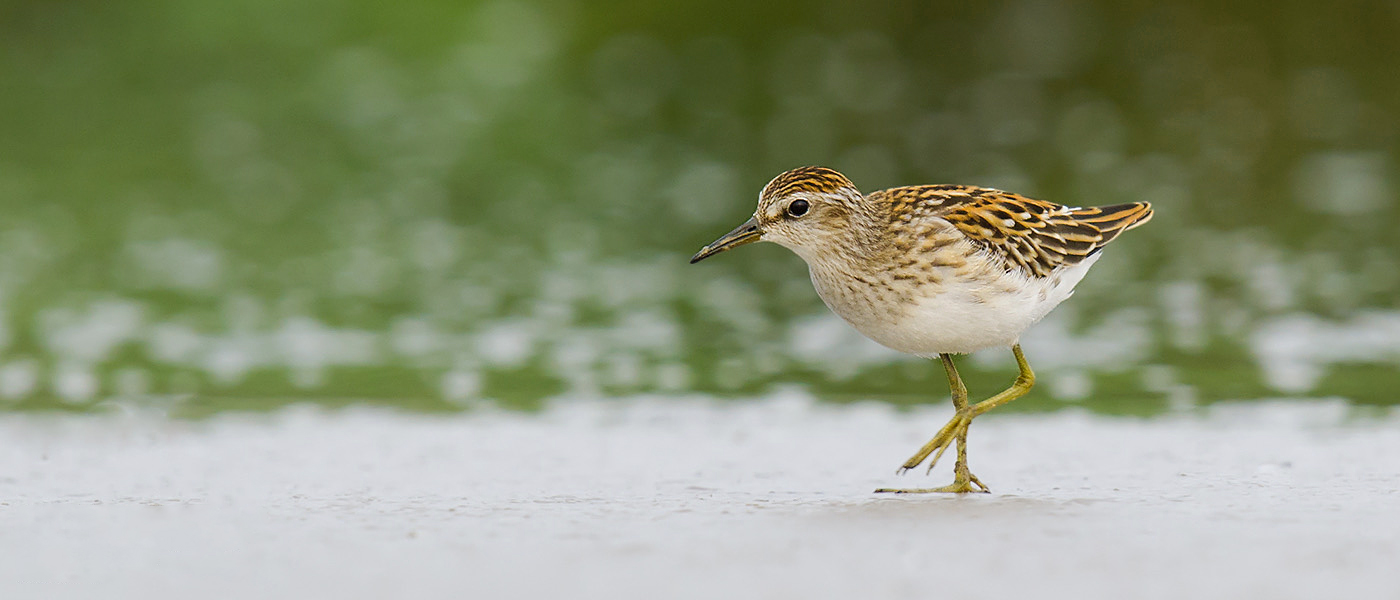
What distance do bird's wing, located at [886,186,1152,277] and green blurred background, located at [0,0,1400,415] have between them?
5.90 ft

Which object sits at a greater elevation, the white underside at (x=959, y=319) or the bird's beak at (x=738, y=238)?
the bird's beak at (x=738, y=238)

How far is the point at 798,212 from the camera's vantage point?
8406 mm

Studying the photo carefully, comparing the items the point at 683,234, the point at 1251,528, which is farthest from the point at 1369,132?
the point at 1251,528

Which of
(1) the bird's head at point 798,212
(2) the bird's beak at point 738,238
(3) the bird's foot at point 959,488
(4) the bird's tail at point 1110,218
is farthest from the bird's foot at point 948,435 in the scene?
(4) the bird's tail at point 1110,218

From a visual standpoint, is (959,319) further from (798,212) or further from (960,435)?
(798,212)

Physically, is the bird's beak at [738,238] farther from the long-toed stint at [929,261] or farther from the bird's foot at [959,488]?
the bird's foot at [959,488]

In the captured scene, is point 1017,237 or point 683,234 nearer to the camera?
point 1017,237

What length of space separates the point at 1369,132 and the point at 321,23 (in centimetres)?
2005

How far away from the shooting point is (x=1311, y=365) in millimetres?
11570

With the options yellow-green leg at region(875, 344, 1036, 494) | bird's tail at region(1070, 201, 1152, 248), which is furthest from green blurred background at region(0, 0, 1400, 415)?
yellow-green leg at region(875, 344, 1036, 494)

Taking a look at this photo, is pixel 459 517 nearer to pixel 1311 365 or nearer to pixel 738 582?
pixel 738 582

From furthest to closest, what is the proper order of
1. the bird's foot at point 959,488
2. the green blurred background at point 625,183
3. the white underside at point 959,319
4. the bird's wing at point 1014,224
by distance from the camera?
the green blurred background at point 625,183, the bird's wing at point 1014,224, the white underside at point 959,319, the bird's foot at point 959,488

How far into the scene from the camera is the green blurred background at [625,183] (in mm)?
12188

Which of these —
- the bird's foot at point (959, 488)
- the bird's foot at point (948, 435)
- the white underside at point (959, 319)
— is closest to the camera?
the bird's foot at point (959, 488)
